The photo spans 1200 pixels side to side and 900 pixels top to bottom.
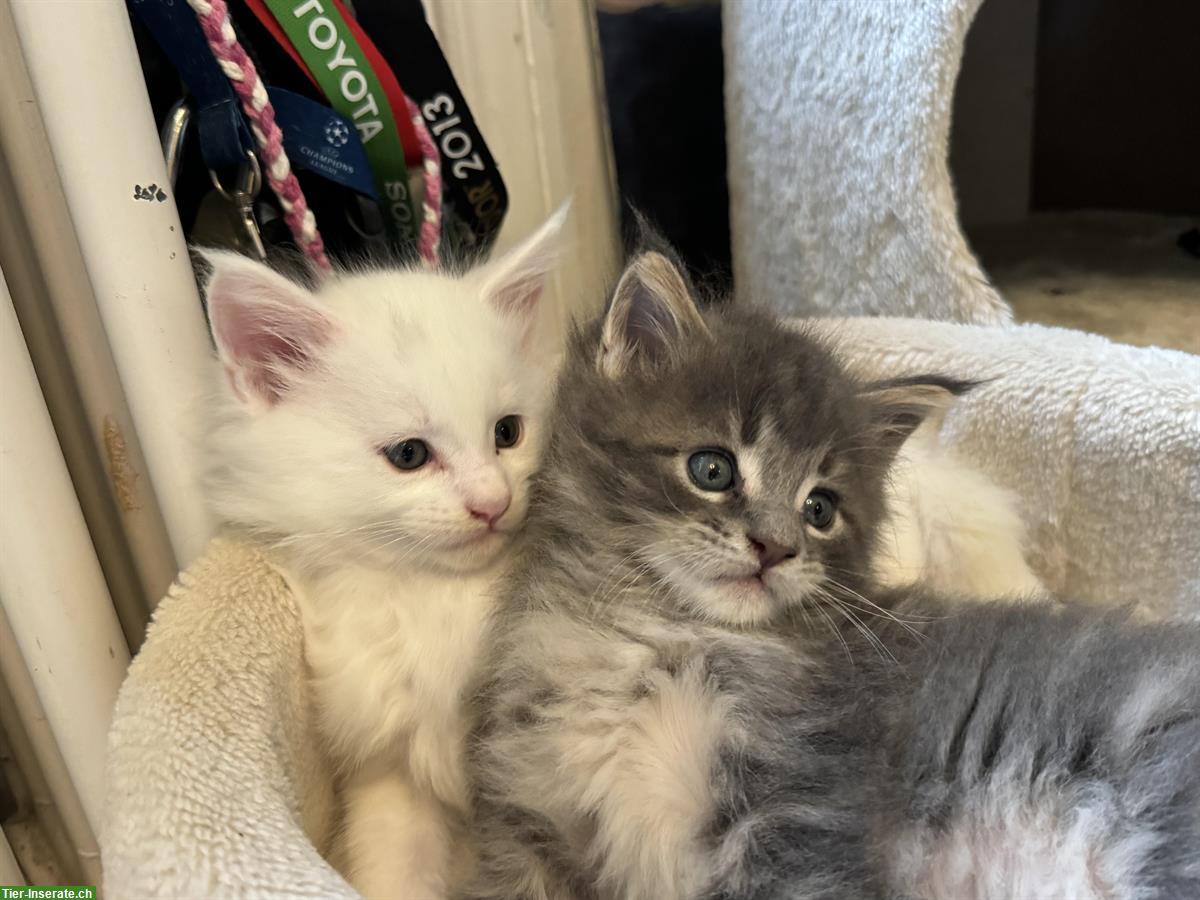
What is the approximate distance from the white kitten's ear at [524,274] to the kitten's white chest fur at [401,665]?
31 cm

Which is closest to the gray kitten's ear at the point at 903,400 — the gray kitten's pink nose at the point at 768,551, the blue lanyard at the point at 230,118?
the gray kitten's pink nose at the point at 768,551

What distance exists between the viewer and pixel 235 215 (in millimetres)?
1232

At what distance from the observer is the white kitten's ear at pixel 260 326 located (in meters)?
0.94

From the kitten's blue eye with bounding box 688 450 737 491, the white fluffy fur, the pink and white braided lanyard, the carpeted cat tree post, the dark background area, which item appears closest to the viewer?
the kitten's blue eye with bounding box 688 450 737 491

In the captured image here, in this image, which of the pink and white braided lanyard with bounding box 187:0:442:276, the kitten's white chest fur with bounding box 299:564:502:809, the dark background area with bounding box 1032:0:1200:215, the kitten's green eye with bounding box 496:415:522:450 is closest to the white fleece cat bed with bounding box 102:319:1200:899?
the kitten's white chest fur with bounding box 299:564:502:809

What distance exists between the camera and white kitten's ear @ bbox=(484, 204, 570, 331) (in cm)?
111

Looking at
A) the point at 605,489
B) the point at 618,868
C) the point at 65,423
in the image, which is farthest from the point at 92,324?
the point at 618,868

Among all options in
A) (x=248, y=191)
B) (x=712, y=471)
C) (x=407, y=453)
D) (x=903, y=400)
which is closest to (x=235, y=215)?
(x=248, y=191)

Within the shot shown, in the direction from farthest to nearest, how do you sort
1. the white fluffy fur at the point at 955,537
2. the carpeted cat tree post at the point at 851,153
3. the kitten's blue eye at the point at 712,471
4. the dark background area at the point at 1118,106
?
the dark background area at the point at 1118,106 → the carpeted cat tree post at the point at 851,153 → the white fluffy fur at the point at 955,537 → the kitten's blue eye at the point at 712,471

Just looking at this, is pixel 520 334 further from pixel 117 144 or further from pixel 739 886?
pixel 739 886

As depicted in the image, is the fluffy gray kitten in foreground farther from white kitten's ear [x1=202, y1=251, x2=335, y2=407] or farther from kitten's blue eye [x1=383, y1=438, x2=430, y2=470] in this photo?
white kitten's ear [x1=202, y1=251, x2=335, y2=407]

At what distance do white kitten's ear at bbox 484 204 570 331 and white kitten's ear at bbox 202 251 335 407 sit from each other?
0.20 m

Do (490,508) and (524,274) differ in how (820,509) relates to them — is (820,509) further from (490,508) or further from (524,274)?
(524,274)

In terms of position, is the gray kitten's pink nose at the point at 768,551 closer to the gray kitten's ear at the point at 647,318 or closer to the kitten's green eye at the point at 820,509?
the kitten's green eye at the point at 820,509
